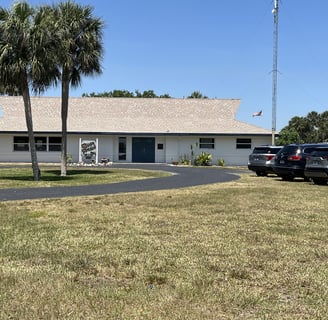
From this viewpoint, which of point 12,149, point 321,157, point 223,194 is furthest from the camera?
point 12,149

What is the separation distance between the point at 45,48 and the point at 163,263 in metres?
17.5

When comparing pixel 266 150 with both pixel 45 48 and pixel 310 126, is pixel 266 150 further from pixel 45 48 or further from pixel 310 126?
pixel 310 126

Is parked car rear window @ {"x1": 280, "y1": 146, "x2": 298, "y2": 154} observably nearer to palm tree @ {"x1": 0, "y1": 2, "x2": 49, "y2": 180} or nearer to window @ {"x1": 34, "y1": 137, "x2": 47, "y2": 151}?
palm tree @ {"x1": 0, "y1": 2, "x2": 49, "y2": 180}

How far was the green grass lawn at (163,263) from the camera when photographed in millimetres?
4453

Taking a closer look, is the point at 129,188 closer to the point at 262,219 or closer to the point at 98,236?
the point at 262,219

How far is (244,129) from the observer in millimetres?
40250

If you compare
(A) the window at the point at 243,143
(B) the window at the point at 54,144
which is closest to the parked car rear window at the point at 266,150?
(A) the window at the point at 243,143

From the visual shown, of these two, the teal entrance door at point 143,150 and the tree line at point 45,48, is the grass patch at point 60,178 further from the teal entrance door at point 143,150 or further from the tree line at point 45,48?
the teal entrance door at point 143,150

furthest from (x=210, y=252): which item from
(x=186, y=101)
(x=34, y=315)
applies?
(x=186, y=101)

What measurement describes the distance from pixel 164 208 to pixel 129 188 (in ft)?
20.6

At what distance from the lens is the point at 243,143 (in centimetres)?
4050

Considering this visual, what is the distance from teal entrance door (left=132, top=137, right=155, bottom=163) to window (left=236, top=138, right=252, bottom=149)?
23.7ft

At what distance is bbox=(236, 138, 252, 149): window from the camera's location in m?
40.4

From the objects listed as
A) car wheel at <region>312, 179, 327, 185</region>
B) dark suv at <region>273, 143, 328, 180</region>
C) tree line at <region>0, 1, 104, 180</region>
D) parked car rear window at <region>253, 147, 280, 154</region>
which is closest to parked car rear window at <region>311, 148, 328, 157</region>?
car wheel at <region>312, 179, 327, 185</region>
